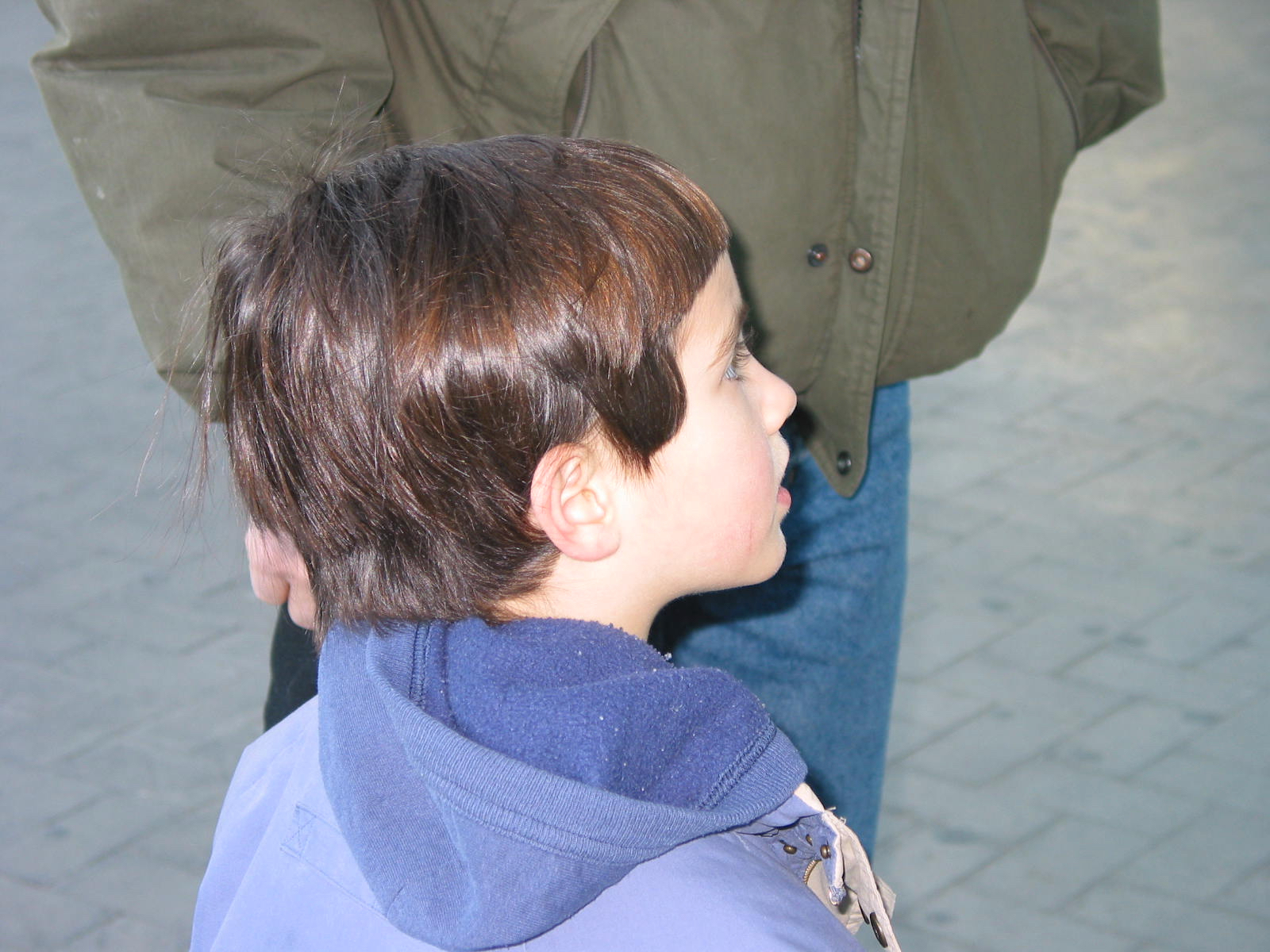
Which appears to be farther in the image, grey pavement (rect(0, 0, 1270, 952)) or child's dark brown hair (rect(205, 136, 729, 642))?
grey pavement (rect(0, 0, 1270, 952))

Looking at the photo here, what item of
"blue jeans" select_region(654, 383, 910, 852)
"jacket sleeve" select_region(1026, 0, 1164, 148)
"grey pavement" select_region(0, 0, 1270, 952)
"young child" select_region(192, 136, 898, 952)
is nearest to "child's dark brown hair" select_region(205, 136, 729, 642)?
"young child" select_region(192, 136, 898, 952)

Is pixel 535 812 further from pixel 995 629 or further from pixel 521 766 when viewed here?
pixel 995 629

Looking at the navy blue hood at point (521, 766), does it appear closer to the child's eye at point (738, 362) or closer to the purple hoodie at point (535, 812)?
the purple hoodie at point (535, 812)

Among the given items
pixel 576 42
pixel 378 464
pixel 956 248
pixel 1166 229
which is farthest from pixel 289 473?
pixel 1166 229

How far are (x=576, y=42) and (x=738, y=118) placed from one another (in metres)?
0.20

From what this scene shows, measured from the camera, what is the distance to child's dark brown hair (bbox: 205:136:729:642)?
3.36ft

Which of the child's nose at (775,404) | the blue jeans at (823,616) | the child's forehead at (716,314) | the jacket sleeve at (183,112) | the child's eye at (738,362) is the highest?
the jacket sleeve at (183,112)

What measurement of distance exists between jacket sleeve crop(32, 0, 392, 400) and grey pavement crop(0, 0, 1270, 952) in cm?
29

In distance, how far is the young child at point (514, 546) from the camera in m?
0.96

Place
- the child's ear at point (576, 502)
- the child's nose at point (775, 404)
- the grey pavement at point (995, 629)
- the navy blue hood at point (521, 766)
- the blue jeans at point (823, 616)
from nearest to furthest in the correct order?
1. the navy blue hood at point (521, 766)
2. the child's ear at point (576, 502)
3. the child's nose at point (775, 404)
4. the blue jeans at point (823, 616)
5. the grey pavement at point (995, 629)

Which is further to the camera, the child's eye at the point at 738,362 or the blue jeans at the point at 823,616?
the blue jeans at the point at 823,616

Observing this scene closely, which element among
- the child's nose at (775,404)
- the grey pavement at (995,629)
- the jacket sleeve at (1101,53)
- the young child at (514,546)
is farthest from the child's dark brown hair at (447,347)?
the jacket sleeve at (1101,53)

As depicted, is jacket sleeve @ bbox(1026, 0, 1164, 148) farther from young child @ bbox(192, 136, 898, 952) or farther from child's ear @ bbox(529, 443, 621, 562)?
child's ear @ bbox(529, 443, 621, 562)

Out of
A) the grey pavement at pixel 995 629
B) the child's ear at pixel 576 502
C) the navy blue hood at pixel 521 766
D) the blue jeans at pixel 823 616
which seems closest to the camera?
the navy blue hood at pixel 521 766
